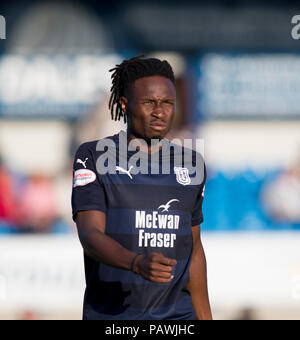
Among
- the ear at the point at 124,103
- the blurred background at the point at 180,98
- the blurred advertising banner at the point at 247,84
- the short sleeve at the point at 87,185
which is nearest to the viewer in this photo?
the short sleeve at the point at 87,185

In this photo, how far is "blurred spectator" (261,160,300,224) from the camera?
1123cm

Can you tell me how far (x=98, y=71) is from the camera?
11398 millimetres

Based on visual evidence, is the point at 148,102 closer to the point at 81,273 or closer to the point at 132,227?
the point at 132,227

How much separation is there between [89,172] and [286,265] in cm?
730

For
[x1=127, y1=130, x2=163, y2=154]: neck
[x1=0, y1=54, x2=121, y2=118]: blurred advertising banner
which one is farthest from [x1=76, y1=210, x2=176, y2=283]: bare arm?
[x1=0, y1=54, x2=121, y2=118]: blurred advertising banner

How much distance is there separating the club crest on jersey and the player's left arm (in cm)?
29

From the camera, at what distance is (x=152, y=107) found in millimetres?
3799

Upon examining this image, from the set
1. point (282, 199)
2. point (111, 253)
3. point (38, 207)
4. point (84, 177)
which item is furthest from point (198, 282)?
point (282, 199)

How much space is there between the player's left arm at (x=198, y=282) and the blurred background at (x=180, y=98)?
683 centimetres

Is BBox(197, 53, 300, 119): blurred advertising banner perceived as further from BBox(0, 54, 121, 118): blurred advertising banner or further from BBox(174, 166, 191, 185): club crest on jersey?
BBox(174, 166, 191, 185): club crest on jersey

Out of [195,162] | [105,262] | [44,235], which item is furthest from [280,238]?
[105,262]

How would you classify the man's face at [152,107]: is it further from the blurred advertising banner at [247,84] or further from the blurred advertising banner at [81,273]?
the blurred advertising banner at [247,84]

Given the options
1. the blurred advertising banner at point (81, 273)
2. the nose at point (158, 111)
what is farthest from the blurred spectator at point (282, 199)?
the nose at point (158, 111)

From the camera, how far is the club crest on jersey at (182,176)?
12.8ft
